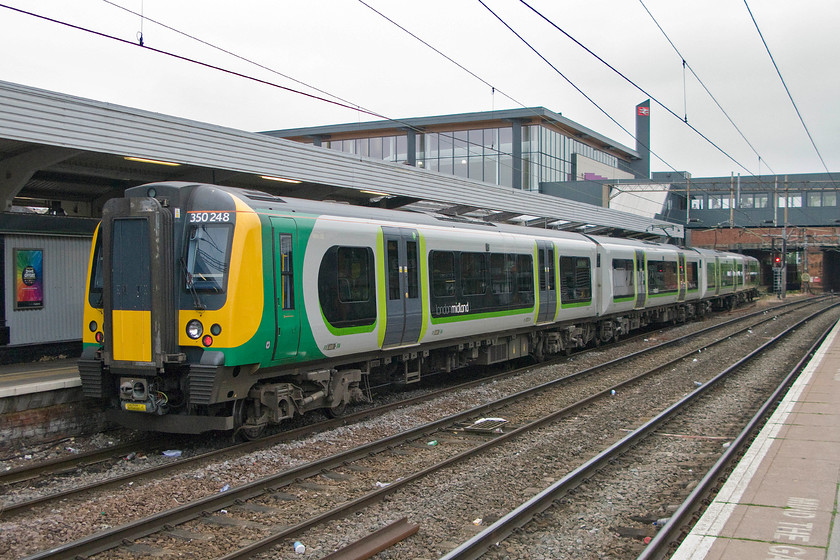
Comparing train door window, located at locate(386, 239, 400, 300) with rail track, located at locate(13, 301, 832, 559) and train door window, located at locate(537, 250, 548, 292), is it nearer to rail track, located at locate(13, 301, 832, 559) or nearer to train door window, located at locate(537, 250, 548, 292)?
rail track, located at locate(13, 301, 832, 559)

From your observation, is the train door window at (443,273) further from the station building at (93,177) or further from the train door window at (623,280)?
the train door window at (623,280)

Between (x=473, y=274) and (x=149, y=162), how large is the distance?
573cm

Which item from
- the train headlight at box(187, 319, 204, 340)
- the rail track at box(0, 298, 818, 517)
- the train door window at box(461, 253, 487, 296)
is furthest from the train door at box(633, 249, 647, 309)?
the train headlight at box(187, 319, 204, 340)

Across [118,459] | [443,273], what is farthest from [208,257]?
[443,273]

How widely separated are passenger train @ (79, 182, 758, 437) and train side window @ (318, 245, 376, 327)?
2 cm

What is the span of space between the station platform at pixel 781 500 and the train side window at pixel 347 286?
4987mm

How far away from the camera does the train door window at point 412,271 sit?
11039 millimetres

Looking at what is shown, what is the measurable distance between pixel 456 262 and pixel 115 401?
583cm

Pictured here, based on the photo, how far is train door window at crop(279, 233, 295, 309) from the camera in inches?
342

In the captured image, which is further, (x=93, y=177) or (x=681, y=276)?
(x=681, y=276)

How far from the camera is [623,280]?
20.1 meters

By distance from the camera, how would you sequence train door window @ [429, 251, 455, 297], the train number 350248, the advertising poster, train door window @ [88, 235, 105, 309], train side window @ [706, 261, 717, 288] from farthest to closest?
1. train side window @ [706, 261, 717, 288]
2. train door window @ [429, 251, 455, 297]
3. the advertising poster
4. train door window @ [88, 235, 105, 309]
5. the train number 350248

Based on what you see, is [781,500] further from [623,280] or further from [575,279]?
[623,280]

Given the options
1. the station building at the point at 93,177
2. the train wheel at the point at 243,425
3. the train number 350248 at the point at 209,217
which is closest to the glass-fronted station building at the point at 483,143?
the station building at the point at 93,177
